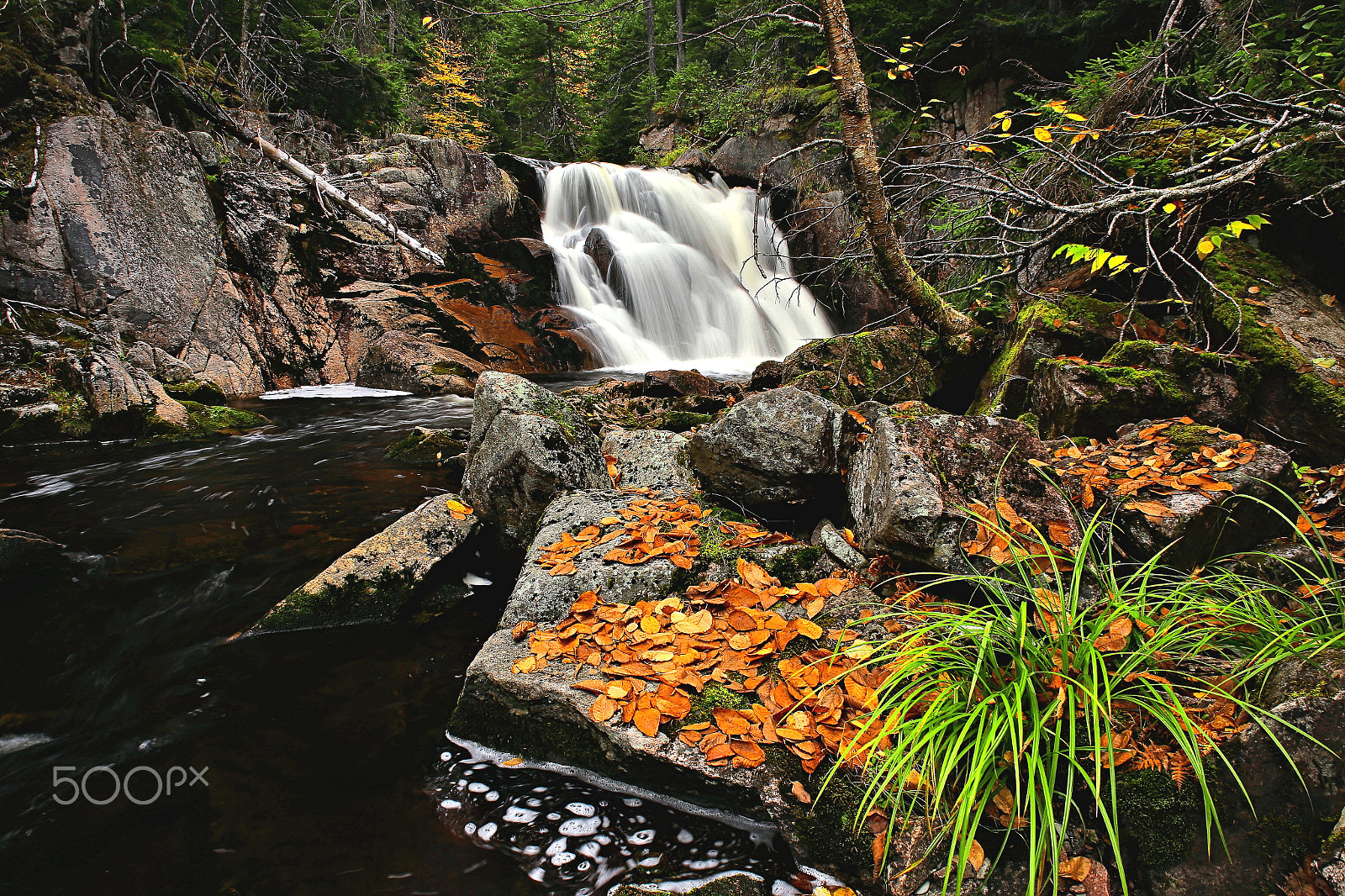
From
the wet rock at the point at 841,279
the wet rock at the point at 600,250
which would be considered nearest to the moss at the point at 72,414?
the wet rock at the point at 600,250

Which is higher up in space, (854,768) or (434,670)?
(854,768)

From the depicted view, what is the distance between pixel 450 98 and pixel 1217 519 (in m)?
28.9

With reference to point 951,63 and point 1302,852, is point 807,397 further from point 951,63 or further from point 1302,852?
point 951,63

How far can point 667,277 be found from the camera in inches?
587

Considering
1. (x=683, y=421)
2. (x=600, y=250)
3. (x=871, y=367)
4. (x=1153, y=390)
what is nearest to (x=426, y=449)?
(x=683, y=421)

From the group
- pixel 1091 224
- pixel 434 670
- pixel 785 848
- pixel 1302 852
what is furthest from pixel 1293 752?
pixel 1091 224

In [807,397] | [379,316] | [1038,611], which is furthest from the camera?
[379,316]

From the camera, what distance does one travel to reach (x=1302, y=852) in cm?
151

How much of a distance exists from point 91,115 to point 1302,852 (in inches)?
621

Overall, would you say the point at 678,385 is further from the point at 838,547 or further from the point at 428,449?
the point at 838,547

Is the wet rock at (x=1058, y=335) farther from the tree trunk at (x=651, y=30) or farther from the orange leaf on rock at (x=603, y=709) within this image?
the tree trunk at (x=651, y=30)

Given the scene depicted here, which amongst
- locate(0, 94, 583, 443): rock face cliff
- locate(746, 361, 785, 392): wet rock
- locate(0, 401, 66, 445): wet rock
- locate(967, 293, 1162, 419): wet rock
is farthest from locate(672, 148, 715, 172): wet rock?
locate(0, 401, 66, 445): wet rock

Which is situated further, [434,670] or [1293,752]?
[434,670]
